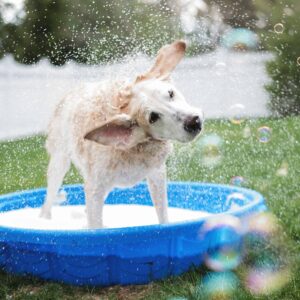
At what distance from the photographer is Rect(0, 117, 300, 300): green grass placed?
10.1 ft

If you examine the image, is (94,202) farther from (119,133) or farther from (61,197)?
(61,197)

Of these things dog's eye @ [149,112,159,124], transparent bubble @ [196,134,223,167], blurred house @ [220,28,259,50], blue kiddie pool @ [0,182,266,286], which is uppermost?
blurred house @ [220,28,259,50]

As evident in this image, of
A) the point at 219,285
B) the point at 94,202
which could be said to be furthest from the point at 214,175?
the point at 219,285

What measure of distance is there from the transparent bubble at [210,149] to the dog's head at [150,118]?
420cm

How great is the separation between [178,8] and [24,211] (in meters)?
11.0

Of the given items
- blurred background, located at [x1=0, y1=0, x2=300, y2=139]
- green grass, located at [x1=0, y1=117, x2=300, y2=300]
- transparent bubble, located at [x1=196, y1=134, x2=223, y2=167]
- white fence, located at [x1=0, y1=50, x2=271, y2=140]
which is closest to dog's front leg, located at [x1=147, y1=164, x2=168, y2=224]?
green grass, located at [x1=0, y1=117, x2=300, y2=300]

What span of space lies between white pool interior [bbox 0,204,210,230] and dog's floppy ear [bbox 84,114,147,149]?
1219 millimetres

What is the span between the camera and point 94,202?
3258 millimetres

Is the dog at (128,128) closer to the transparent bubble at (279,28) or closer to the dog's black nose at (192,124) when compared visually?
the dog's black nose at (192,124)

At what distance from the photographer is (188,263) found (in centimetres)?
328

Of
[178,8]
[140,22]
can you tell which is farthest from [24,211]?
[178,8]

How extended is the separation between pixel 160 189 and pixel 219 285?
752 millimetres

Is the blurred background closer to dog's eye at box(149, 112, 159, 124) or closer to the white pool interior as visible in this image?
the white pool interior

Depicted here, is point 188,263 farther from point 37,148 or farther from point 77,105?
point 37,148
